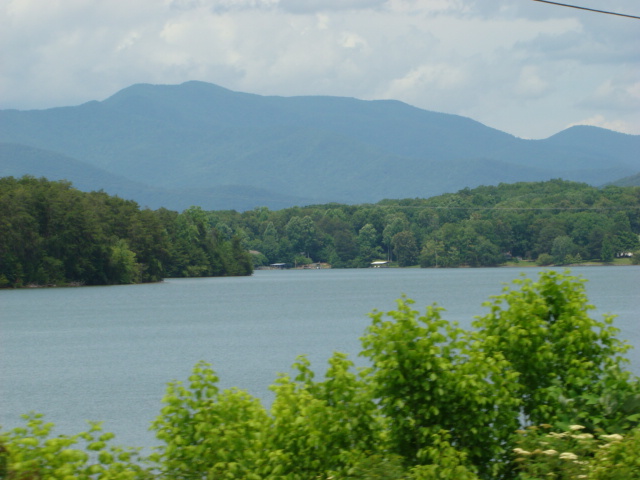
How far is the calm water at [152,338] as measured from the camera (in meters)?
27.1

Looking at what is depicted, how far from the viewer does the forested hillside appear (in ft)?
525

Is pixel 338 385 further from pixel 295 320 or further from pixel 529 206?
pixel 529 206

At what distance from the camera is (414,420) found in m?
9.30

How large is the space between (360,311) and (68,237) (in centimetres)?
4327

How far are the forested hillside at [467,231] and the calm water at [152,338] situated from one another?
69.8 m

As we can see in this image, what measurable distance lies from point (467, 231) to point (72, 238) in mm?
93517

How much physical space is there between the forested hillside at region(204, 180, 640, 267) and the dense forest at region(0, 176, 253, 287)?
63554 mm

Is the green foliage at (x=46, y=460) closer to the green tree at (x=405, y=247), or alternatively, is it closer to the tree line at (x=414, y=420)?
the tree line at (x=414, y=420)

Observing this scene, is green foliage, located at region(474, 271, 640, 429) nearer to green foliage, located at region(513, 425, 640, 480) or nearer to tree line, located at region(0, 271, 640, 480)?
tree line, located at region(0, 271, 640, 480)

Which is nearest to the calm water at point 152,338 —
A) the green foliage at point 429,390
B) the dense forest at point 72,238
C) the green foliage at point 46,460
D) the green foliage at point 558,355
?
the dense forest at point 72,238

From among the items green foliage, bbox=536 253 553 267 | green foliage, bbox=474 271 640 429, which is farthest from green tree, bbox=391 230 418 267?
green foliage, bbox=474 271 640 429

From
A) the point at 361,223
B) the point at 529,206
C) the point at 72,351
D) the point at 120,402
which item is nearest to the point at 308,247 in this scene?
the point at 361,223

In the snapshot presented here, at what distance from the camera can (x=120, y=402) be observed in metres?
26.5

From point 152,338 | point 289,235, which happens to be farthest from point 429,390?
point 289,235
